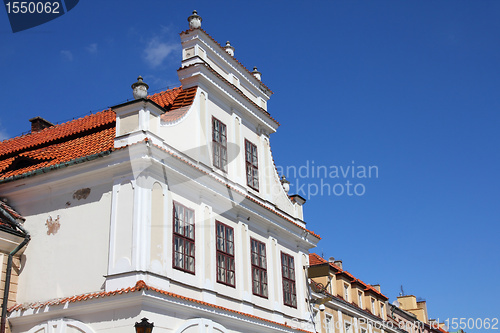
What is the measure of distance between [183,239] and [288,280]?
259 inches

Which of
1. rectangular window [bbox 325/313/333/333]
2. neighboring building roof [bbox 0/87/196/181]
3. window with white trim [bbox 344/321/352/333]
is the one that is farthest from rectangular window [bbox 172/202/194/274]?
window with white trim [bbox 344/321/352/333]

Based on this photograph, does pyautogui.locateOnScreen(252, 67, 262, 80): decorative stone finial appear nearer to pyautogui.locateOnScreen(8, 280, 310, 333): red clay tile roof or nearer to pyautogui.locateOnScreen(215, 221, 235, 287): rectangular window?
pyautogui.locateOnScreen(215, 221, 235, 287): rectangular window

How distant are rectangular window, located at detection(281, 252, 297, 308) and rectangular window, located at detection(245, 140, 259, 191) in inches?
113

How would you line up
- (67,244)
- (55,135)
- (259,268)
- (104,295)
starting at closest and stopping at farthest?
(104,295), (67,244), (259,268), (55,135)

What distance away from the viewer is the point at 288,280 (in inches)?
831

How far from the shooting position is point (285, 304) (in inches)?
805

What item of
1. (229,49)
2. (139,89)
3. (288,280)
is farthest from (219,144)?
(288,280)

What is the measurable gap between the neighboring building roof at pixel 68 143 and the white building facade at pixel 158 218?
7 cm

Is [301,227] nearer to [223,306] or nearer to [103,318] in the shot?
[223,306]

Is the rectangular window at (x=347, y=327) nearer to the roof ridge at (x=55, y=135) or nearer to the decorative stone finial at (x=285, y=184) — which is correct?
the decorative stone finial at (x=285, y=184)

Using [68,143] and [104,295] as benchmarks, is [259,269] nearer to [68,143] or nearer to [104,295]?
[104,295]

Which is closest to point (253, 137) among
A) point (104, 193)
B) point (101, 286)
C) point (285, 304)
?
point (285, 304)

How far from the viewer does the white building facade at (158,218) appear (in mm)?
14312

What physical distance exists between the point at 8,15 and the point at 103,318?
7464 mm
